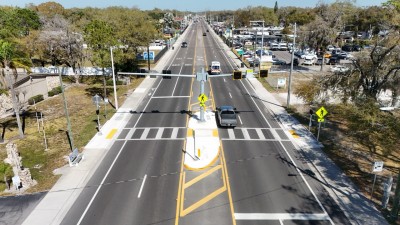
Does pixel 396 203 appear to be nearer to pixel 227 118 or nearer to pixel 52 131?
pixel 227 118

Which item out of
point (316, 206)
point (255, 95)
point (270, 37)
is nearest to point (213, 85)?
point (255, 95)

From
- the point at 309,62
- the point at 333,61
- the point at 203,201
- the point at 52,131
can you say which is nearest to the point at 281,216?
the point at 203,201

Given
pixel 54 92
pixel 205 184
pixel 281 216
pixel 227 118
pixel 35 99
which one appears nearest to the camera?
pixel 281 216

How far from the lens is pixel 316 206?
1919 centimetres

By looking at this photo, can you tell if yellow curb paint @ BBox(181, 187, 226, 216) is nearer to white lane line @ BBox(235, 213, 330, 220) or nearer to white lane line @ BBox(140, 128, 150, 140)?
white lane line @ BBox(235, 213, 330, 220)

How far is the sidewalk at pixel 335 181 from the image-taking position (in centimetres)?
1820

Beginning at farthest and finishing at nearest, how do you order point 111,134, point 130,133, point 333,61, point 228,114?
point 333,61
point 228,114
point 130,133
point 111,134

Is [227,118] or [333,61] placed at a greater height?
[333,61]

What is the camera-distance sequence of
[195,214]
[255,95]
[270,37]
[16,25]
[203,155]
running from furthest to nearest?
[270,37] < [16,25] < [255,95] < [203,155] < [195,214]

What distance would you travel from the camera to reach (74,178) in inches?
904

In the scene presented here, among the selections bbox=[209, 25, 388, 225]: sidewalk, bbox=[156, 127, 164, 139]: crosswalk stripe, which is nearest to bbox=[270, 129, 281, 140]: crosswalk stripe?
bbox=[209, 25, 388, 225]: sidewalk

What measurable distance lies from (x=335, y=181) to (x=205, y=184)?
9224 mm

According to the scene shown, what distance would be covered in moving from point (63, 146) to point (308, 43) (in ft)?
166

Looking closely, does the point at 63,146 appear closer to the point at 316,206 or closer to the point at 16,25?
the point at 316,206
